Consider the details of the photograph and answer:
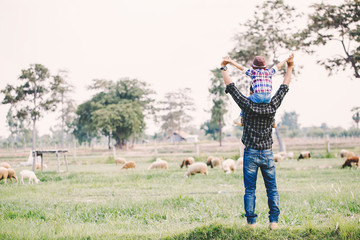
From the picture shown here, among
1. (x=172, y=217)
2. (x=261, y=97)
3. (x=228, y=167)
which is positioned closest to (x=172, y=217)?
(x=172, y=217)

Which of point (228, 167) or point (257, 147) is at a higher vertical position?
point (257, 147)

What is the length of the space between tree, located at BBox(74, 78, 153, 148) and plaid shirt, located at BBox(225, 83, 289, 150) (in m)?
46.4

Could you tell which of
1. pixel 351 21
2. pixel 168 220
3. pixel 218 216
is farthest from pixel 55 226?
pixel 351 21

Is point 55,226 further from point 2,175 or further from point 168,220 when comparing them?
point 2,175

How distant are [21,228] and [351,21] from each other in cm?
2547

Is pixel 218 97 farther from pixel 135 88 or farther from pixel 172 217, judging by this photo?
pixel 172 217

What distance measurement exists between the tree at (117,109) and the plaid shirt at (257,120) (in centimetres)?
4636

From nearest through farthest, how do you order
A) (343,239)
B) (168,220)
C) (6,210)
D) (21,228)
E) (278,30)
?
(343,239) < (21,228) < (168,220) < (6,210) < (278,30)

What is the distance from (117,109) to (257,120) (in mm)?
48783

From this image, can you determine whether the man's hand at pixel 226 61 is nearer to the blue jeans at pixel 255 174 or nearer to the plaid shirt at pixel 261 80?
the plaid shirt at pixel 261 80

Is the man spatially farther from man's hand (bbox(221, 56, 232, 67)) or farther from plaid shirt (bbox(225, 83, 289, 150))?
man's hand (bbox(221, 56, 232, 67))

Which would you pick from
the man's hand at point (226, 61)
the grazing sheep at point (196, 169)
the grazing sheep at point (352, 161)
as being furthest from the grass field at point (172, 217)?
the grazing sheep at point (352, 161)

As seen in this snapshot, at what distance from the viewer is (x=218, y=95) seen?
51594mm

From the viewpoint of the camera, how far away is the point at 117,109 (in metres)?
51.8
